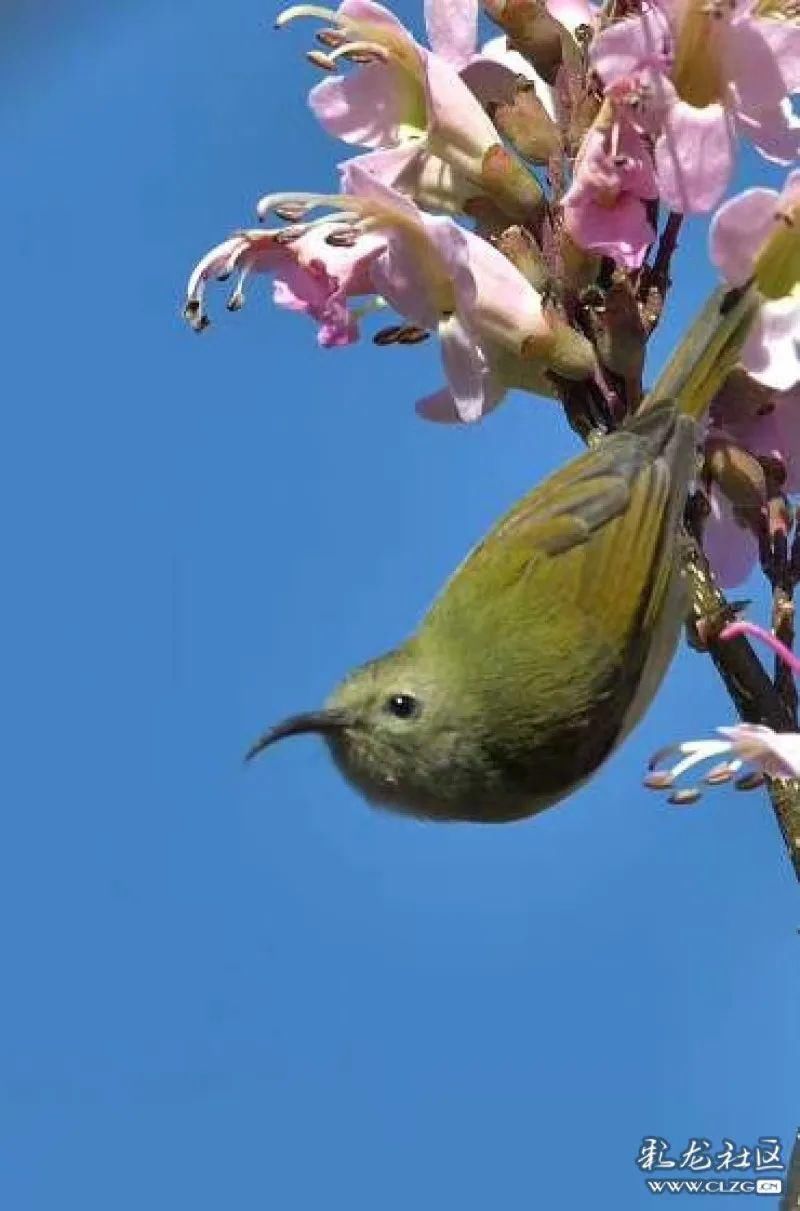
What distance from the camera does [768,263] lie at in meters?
1.84

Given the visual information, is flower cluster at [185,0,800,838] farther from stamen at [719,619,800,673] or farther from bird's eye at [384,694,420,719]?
bird's eye at [384,694,420,719]

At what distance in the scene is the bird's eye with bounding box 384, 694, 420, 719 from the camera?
2.32 meters

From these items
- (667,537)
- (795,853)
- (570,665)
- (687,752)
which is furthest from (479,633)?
(795,853)

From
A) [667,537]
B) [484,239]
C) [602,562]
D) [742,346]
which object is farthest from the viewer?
[602,562]

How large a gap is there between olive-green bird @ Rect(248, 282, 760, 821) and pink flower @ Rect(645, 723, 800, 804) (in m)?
0.53

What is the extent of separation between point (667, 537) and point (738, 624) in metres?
0.56

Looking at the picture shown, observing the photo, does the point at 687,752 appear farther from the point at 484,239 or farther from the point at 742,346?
the point at 484,239

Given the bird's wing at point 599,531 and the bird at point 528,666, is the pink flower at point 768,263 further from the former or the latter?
the bird at point 528,666

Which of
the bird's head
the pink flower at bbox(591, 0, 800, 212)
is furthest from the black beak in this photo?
the pink flower at bbox(591, 0, 800, 212)

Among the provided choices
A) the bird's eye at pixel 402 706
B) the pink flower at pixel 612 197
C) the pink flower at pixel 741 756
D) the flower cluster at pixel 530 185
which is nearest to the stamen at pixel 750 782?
the pink flower at pixel 741 756

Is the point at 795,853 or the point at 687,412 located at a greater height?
the point at 687,412

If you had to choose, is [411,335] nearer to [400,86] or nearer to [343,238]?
[343,238]

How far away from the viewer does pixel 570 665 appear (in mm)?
2459

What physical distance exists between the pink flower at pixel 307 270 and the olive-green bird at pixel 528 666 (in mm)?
395
